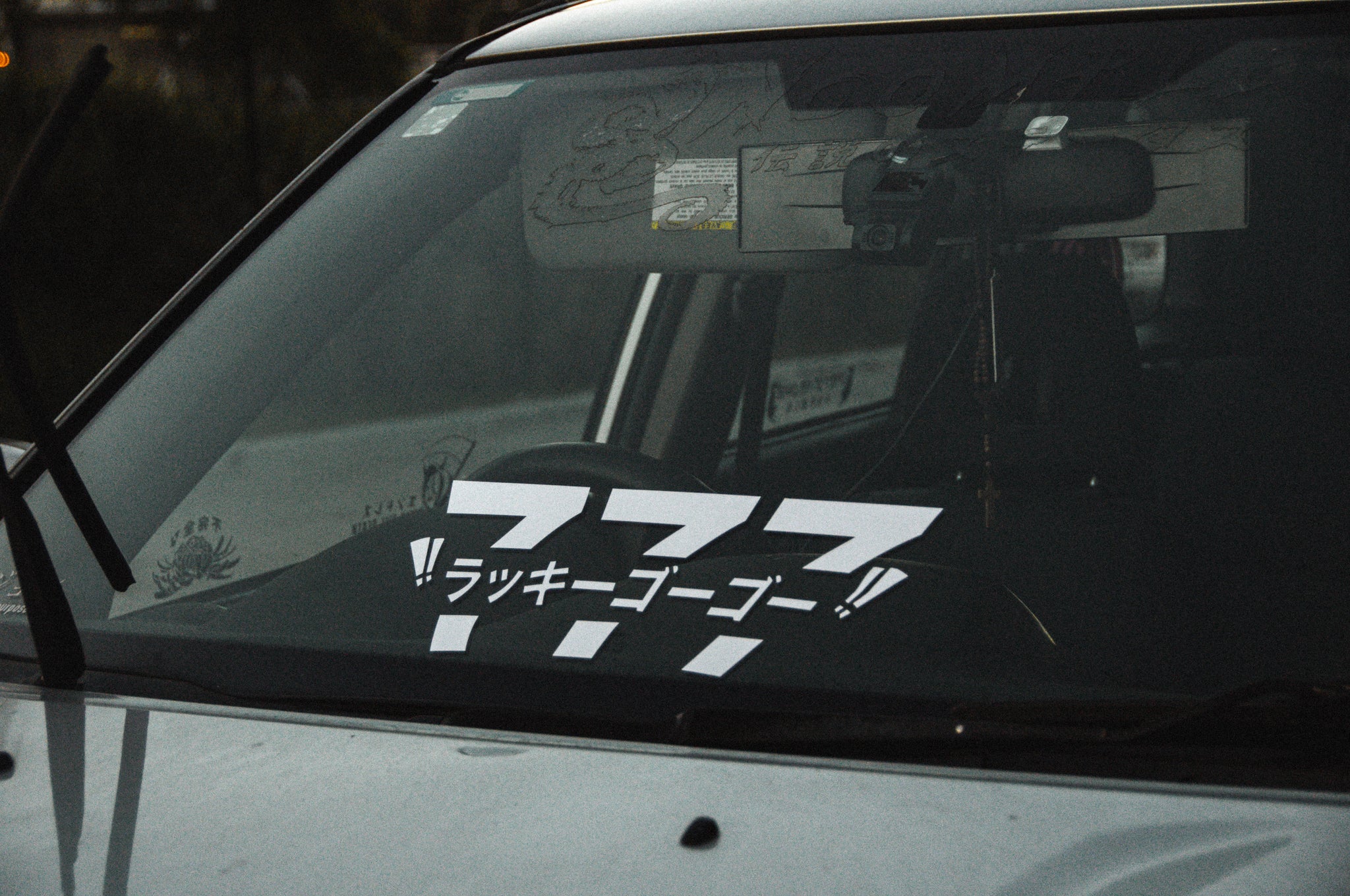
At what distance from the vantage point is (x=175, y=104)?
11109mm

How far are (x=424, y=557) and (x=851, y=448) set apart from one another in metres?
0.61

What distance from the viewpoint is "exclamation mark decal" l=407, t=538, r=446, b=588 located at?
1436mm

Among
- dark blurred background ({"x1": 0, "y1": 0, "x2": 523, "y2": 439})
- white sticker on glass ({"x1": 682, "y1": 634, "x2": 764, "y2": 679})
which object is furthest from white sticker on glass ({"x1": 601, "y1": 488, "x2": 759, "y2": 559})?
dark blurred background ({"x1": 0, "y1": 0, "x2": 523, "y2": 439})

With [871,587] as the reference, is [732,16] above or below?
above

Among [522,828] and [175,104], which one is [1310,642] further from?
[175,104]

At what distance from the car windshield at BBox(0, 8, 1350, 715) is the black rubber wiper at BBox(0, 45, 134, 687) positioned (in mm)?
58

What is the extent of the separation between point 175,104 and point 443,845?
11.1 metres

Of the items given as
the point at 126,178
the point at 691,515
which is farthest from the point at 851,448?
the point at 126,178

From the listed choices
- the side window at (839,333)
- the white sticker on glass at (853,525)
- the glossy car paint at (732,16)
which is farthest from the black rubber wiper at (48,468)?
the side window at (839,333)

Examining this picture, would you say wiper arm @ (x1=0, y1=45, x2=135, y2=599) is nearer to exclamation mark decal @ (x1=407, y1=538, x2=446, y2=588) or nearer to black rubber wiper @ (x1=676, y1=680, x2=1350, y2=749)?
exclamation mark decal @ (x1=407, y1=538, x2=446, y2=588)

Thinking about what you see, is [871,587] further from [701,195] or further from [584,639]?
[701,195]

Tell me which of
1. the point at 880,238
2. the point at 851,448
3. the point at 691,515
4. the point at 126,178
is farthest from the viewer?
the point at 126,178

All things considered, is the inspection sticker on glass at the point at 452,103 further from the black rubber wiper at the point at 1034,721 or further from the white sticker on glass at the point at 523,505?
the black rubber wiper at the point at 1034,721

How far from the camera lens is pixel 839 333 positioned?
3.34 m
